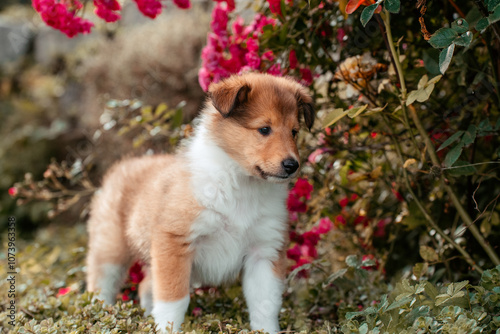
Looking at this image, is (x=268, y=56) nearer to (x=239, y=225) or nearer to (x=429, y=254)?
(x=239, y=225)

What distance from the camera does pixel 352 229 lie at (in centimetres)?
416

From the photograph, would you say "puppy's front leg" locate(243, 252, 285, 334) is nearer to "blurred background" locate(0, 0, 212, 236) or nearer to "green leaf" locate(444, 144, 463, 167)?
"green leaf" locate(444, 144, 463, 167)

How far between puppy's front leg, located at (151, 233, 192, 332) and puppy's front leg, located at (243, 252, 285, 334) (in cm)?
39

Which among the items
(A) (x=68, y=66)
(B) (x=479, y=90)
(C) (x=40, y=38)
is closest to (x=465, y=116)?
(B) (x=479, y=90)

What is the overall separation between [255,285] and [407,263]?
1634mm

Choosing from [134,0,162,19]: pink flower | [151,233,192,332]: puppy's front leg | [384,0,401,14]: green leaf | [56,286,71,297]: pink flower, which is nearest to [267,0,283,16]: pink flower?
[134,0,162,19]: pink flower

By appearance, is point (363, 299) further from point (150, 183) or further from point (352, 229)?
point (150, 183)

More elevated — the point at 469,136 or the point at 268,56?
the point at 469,136

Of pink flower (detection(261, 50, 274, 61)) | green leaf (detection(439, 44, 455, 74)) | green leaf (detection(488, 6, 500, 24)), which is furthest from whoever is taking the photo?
pink flower (detection(261, 50, 274, 61))

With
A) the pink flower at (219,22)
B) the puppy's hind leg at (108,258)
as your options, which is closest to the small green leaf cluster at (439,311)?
the puppy's hind leg at (108,258)

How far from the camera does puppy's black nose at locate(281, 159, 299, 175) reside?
2.67m

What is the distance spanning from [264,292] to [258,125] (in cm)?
97

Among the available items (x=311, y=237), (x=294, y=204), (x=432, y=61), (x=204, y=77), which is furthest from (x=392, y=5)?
(x=311, y=237)

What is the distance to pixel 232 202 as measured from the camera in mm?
2975
